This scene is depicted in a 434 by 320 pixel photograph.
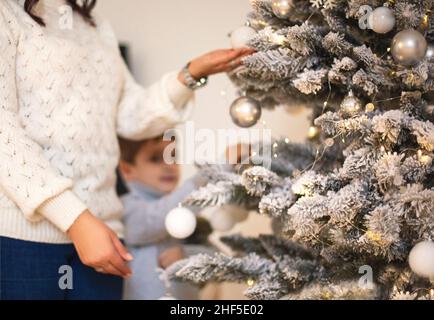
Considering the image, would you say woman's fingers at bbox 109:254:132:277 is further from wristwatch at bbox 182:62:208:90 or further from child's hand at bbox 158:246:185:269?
child's hand at bbox 158:246:185:269

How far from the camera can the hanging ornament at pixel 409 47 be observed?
0.75 meters

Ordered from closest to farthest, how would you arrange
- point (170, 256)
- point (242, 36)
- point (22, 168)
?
point (22, 168) → point (242, 36) → point (170, 256)

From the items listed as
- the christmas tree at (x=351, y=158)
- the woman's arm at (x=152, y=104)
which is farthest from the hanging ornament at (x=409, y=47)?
the woman's arm at (x=152, y=104)

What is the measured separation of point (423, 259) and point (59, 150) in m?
0.62

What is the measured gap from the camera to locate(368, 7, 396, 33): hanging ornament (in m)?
0.78

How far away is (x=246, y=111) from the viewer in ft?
3.19

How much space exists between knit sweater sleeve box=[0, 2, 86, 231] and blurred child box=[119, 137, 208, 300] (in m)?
0.47

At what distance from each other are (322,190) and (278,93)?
23 cm

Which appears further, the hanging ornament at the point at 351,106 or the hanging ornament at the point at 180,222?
the hanging ornament at the point at 180,222

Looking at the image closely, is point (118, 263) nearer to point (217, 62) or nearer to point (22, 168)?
point (22, 168)

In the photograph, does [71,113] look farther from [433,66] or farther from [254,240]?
[433,66]

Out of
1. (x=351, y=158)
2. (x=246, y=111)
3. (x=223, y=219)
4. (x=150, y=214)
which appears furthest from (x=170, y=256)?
(x=351, y=158)

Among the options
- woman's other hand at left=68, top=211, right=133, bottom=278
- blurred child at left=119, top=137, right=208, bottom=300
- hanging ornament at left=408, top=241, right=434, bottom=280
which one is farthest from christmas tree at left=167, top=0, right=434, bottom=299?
blurred child at left=119, top=137, right=208, bottom=300

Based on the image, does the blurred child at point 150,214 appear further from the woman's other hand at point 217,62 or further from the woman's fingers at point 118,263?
the woman's fingers at point 118,263
